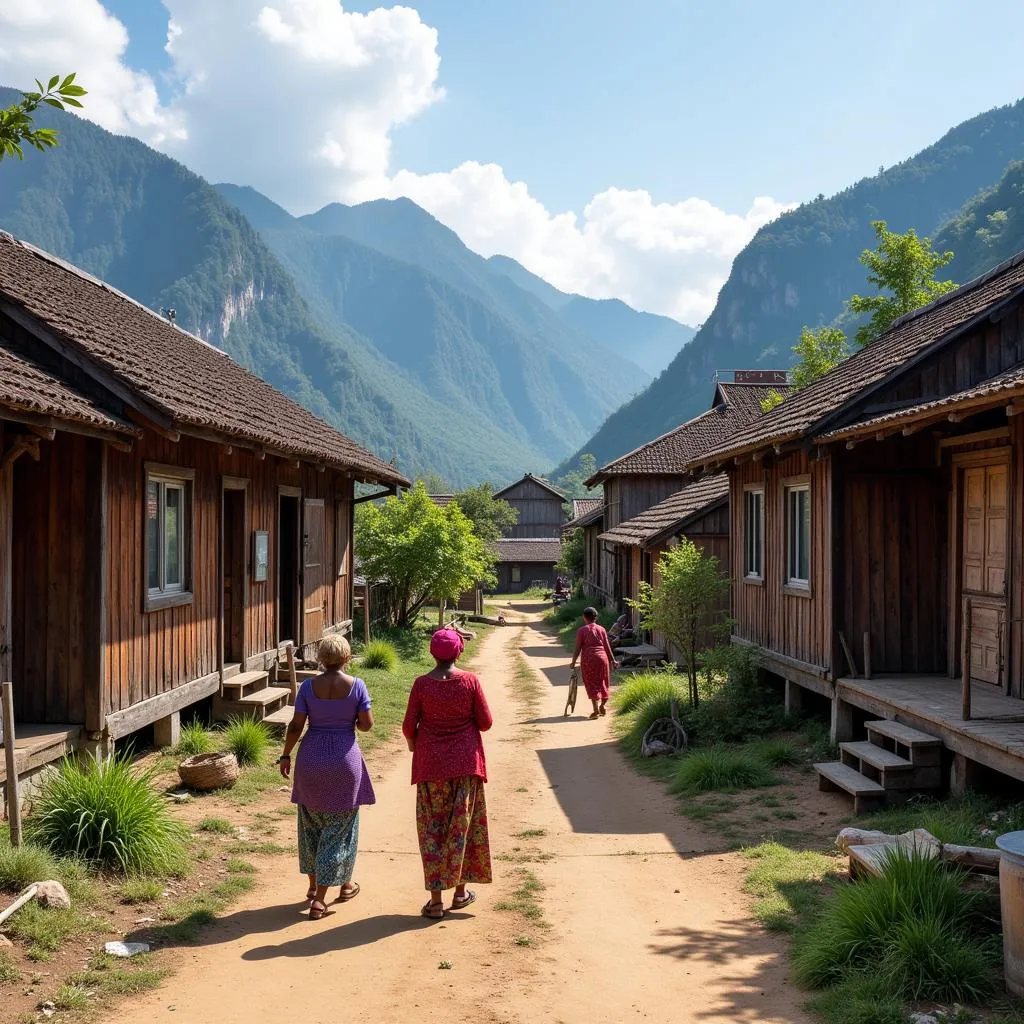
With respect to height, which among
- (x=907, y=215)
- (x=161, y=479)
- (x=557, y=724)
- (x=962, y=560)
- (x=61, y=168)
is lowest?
(x=557, y=724)

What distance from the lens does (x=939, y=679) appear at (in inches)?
405

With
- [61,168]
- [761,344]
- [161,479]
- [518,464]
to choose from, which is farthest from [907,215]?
[161,479]

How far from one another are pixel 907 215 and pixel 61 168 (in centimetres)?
14565

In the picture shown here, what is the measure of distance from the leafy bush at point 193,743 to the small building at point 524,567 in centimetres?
4713

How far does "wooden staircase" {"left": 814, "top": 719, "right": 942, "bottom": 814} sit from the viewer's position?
26.7ft

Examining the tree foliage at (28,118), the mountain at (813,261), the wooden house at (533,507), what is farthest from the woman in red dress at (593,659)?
the mountain at (813,261)

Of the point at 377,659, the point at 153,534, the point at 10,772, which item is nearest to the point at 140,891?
the point at 10,772

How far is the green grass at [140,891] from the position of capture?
5945 mm

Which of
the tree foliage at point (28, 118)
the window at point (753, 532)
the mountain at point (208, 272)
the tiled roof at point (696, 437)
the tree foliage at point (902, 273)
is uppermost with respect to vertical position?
the mountain at point (208, 272)

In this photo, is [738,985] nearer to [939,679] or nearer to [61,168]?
[939,679]

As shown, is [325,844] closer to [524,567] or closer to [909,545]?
[909,545]

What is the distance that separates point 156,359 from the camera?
36.1 ft

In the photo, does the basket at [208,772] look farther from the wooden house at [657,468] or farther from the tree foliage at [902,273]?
the tree foliage at [902,273]

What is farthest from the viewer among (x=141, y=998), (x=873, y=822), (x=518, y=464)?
(x=518, y=464)
